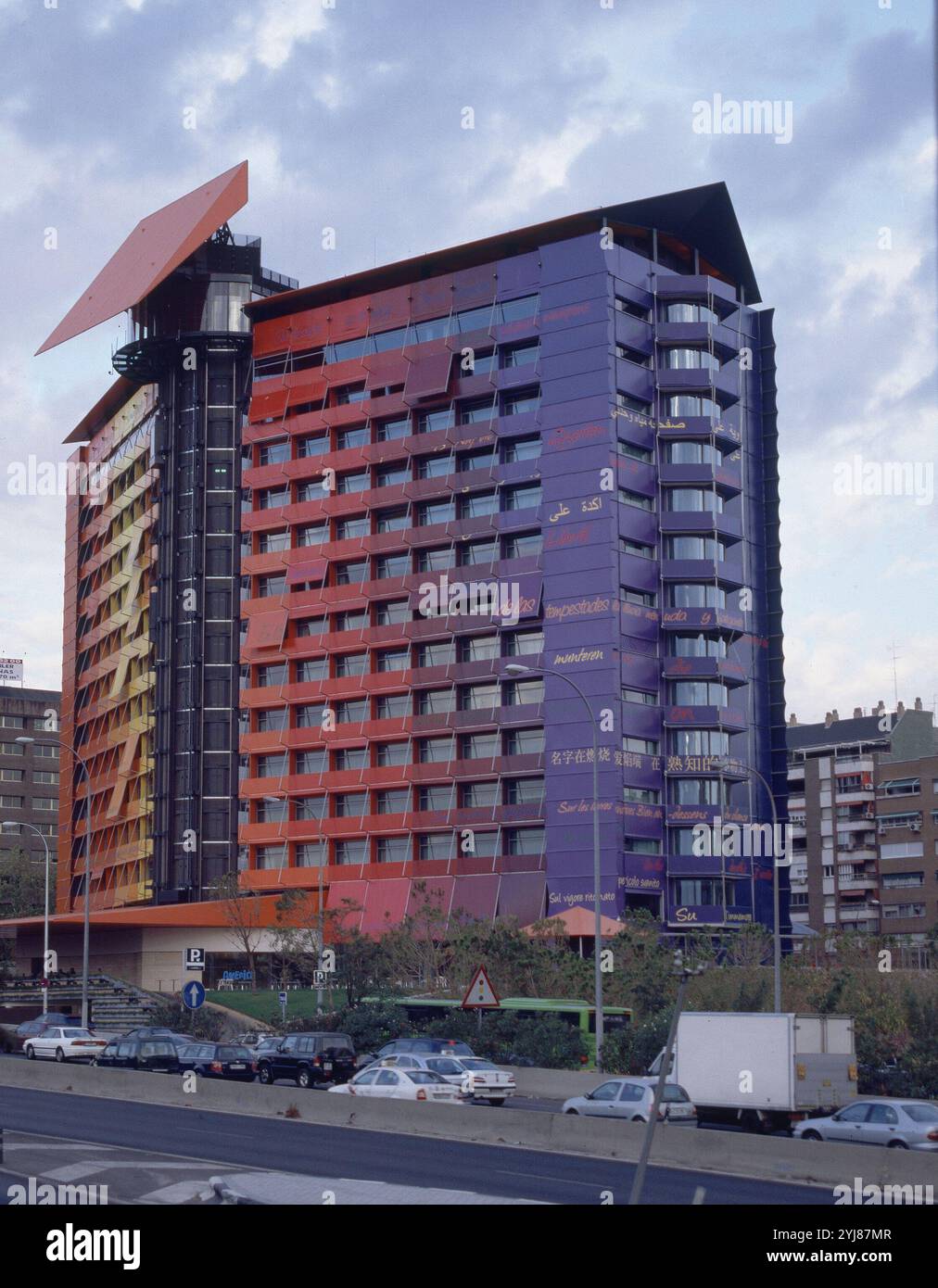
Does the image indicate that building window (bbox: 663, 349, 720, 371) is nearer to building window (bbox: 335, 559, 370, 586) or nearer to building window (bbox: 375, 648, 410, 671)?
building window (bbox: 335, 559, 370, 586)

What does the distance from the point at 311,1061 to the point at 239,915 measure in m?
46.4

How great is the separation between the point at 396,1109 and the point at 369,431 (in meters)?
70.3

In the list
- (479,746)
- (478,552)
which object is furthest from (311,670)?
(478,552)

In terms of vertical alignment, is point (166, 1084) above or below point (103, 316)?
below

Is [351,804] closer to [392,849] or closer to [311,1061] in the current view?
[392,849]

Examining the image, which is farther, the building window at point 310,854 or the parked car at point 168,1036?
the building window at point 310,854

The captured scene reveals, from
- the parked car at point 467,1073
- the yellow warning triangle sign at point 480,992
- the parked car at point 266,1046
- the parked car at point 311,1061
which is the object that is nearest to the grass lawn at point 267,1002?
the parked car at point 266,1046

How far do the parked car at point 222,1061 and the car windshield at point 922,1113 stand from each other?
21932mm

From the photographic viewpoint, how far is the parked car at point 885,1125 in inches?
1145

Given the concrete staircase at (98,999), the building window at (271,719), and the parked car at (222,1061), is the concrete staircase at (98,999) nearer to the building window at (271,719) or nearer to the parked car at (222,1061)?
the building window at (271,719)

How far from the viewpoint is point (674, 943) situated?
83.1m

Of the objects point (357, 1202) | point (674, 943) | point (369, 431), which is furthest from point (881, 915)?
point (357, 1202)

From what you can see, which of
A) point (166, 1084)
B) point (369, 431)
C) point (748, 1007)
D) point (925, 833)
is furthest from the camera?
point (925, 833)
